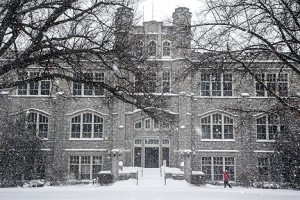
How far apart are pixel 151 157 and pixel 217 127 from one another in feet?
21.1

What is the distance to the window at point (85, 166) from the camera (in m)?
32.6

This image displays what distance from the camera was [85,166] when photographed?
32781 mm

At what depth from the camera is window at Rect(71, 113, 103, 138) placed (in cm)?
3316

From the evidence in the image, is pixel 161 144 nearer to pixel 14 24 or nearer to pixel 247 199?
pixel 247 199

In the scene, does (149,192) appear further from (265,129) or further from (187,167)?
(265,129)

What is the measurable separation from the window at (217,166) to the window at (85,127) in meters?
9.53

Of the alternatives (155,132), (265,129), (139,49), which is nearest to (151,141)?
(155,132)

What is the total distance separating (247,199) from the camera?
63.2 ft

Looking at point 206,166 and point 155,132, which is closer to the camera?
point 206,166

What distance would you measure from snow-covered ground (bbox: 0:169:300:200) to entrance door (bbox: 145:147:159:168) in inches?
92.9

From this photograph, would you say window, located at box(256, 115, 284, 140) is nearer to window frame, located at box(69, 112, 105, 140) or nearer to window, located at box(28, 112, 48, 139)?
window frame, located at box(69, 112, 105, 140)

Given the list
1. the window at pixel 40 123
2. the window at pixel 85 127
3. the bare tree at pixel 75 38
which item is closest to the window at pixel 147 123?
the window at pixel 85 127

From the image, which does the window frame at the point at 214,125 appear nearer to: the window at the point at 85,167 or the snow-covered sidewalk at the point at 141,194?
the snow-covered sidewalk at the point at 141,194

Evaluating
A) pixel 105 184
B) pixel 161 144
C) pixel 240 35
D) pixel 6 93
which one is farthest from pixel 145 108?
pixel 6 93
